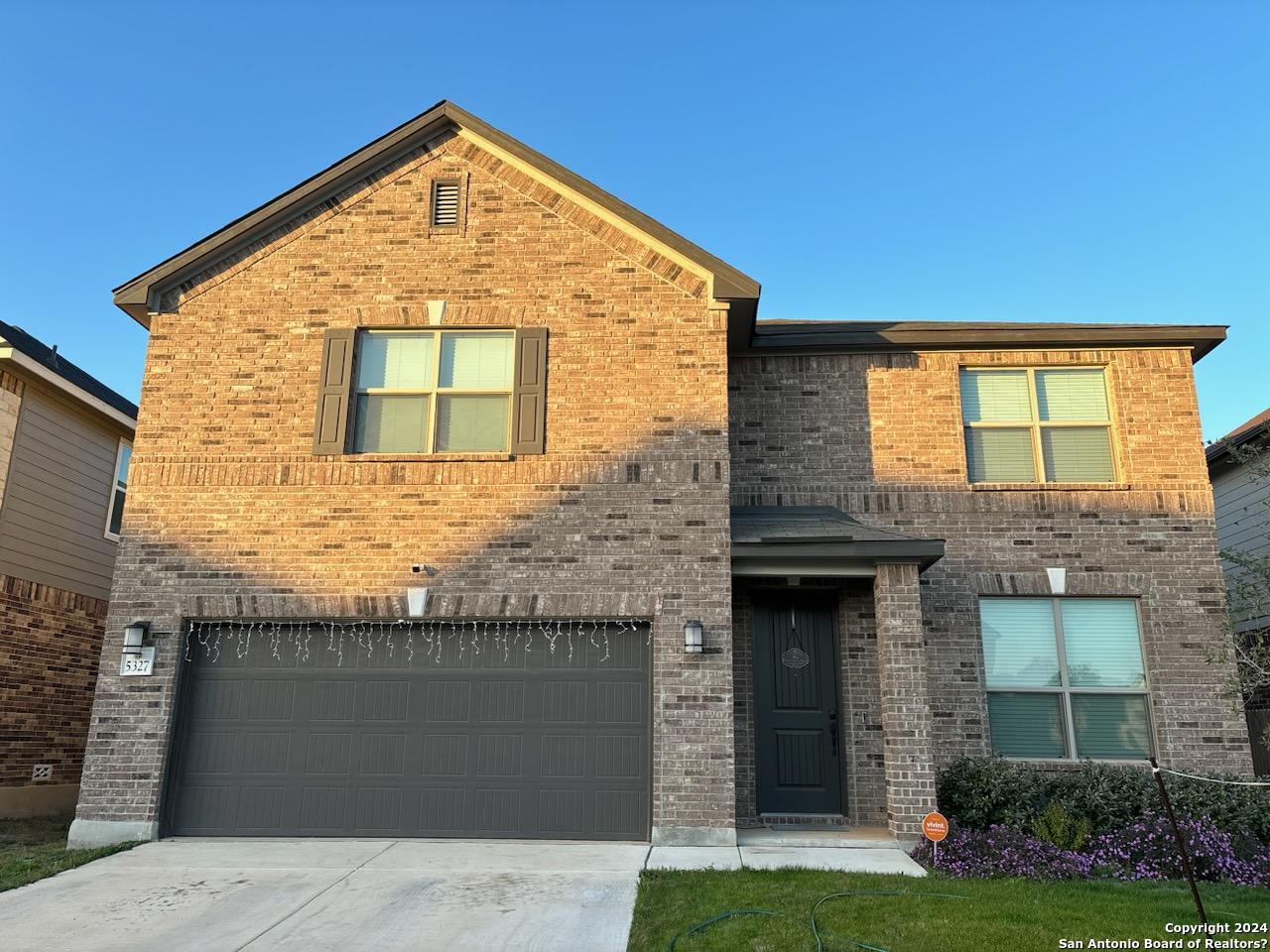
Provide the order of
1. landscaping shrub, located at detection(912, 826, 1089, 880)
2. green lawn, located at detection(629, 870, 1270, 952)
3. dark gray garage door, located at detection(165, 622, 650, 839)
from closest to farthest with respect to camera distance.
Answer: green lawn, located at detection(629, 870, 1270, 952), landscaping shrub, located at detection(912, 826, 1089, 880), dark gray garage door, located at detection(165, 622, 650, 839)

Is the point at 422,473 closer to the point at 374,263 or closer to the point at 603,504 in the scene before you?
the point at 603,504

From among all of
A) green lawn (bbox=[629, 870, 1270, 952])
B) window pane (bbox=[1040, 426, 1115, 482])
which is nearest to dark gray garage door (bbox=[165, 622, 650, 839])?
green lawn (bbox=[629, 870, 1270, 952])

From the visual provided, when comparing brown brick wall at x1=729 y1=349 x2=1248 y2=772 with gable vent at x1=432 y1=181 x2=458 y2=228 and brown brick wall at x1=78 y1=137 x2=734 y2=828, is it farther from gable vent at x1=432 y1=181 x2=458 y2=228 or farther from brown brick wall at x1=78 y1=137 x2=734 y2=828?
gable vent at x1=432 y1=181 x2=458 y2=228

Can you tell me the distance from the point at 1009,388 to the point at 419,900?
27.7 ft

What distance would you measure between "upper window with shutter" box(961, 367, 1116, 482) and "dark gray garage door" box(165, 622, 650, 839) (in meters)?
4.73

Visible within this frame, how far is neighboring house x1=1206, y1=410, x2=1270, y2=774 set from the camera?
12.5 metres

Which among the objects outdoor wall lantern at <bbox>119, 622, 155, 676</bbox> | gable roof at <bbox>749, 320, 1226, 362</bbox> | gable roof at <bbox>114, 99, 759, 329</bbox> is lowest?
outdoor wall lantern at <bbox>119, 622, 155, 676</bbox>

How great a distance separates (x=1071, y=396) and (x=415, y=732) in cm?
831

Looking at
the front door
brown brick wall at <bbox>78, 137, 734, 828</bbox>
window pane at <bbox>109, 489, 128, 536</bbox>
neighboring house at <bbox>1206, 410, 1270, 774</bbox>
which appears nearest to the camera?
brown brick wall at <bbox>78, 137, 734, 828</bbox>

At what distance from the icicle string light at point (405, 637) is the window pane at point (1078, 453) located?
517 centimetres

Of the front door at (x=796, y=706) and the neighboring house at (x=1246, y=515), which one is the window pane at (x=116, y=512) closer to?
the front door at (x=796, y=706)

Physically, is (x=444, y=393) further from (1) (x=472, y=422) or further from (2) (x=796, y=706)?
(2) (x=796, y=706)

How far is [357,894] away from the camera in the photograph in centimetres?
700

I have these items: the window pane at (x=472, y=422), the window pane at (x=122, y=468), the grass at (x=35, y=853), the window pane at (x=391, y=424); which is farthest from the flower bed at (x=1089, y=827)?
the window pane at (x=122, y=468)
